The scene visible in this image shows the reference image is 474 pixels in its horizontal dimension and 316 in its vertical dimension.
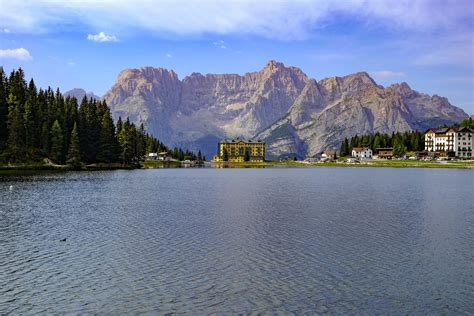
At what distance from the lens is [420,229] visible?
58625 mm

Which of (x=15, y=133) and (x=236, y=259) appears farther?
(x=15, y=133)

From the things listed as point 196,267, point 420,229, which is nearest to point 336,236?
point 420,229

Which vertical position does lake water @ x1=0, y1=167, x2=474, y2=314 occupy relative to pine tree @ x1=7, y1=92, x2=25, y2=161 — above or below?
below

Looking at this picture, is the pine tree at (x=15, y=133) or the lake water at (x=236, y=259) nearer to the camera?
the lake water at (x=236, y=259)

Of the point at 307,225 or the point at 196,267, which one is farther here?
the point at 307,225

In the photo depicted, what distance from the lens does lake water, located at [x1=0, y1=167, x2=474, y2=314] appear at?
1217 inches

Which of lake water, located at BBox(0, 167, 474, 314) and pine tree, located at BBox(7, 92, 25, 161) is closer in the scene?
lake water, located at BBox(0, 167, 474, 314)

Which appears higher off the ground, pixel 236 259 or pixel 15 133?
pixel 15 133

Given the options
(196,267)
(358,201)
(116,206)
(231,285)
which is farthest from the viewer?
(358,201)

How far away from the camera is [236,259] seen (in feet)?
139

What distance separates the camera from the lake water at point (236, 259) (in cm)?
3091

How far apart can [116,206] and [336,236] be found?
44491mm

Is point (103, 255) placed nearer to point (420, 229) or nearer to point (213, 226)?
point (213, 226)

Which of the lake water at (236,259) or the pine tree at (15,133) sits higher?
the pine tree at (15,133)
